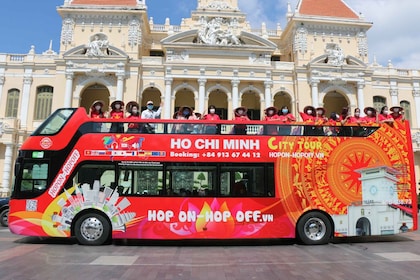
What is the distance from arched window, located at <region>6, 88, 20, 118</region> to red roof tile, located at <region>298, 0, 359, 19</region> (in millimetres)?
28340

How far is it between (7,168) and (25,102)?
247 inches

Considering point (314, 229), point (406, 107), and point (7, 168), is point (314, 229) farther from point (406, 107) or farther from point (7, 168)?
point (406, 107)

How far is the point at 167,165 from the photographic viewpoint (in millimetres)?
9047

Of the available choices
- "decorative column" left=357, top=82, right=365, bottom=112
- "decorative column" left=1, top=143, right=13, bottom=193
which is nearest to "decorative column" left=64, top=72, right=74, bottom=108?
"decorative column" left=1, top=143, right=13, bottom=193

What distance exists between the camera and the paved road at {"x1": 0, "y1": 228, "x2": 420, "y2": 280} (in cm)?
612

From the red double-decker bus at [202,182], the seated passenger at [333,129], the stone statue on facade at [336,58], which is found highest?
the stone statue on facade at [336,58]

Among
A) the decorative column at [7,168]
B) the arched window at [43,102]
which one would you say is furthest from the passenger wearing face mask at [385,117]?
Result: the arched window at [43,102]

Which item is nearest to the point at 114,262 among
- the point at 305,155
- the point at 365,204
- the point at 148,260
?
the point at 148,260

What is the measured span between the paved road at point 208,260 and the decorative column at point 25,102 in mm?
21927

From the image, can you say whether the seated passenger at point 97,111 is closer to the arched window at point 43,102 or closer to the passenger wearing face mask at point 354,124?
the passenger wearing face mask at point 354,124

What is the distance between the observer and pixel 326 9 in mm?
33625

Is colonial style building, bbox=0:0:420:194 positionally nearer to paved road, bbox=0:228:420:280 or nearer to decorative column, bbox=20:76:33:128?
decorative column, bbox=20:76:33:128

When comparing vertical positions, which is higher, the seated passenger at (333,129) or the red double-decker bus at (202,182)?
the seated passenger at (333,129)

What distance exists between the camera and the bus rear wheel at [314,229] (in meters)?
9.30
